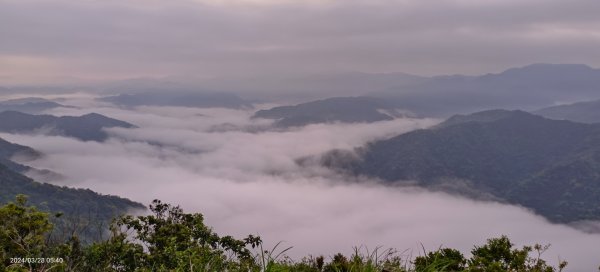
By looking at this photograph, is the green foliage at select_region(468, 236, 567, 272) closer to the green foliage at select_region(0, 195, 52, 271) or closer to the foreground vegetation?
the foreground vegetation

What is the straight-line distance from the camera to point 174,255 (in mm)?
16281

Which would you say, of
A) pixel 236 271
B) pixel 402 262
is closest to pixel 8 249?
pixel 236 271

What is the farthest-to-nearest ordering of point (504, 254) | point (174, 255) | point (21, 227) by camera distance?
point (174, 255) < point (21, 227) < point (504, 254)

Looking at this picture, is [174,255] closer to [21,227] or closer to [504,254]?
[21,227]

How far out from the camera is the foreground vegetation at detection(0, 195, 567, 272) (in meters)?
7.48

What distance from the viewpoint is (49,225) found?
14570 millimetres

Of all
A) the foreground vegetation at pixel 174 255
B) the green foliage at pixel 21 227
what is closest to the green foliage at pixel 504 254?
the foreground vegetation at pixel 174 255

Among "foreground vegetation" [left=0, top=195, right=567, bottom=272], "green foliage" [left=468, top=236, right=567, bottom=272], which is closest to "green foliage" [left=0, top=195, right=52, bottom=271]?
"foreground vegetation" [left=0, top=195, right=567, bottom=272]

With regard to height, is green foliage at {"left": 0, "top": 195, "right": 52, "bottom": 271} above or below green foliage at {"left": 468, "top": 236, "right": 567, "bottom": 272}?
above

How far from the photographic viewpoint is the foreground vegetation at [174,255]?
7.48 m

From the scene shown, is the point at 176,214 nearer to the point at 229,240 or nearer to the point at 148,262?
the point at 229,240

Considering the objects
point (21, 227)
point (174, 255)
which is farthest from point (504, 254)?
point (21, 227)

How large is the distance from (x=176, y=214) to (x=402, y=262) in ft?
68.5

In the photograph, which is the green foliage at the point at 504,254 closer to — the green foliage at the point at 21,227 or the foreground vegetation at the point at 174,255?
the foreground vegetation at the point at 174,255
